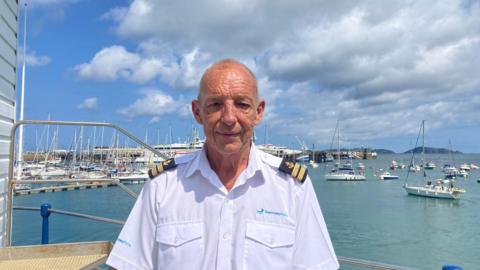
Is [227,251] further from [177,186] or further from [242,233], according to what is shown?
[177,186]

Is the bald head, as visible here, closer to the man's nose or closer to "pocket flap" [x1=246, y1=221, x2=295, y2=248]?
the man's nose

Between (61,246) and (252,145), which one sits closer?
(252,145)

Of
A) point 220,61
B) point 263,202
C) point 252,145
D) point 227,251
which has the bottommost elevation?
point 227,251

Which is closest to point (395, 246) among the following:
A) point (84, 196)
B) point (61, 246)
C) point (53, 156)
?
point (61, 246)

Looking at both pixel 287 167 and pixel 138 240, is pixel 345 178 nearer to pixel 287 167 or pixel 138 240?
pixel 287 167

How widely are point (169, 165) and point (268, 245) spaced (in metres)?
0.55

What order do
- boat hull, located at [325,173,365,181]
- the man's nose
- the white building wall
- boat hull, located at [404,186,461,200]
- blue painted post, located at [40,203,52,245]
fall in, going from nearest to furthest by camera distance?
the man's nose, blue painted post, located at [40,203,52,245], the white building wall, boat hull, located at [404,186,461,200], boat hull, located at [325,173,365,181]

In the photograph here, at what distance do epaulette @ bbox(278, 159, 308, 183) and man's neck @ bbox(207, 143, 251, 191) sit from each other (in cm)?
17

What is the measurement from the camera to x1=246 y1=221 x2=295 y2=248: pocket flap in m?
1.55

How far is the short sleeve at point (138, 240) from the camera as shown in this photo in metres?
1.54

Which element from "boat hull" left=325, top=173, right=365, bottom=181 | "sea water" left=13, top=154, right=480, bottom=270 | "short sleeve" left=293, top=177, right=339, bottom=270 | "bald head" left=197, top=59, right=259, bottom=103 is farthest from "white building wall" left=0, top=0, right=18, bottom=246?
"boat hull" left=325, top=173, right=365, bottom=181

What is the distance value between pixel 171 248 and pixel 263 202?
41cm

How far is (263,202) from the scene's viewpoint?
160cm

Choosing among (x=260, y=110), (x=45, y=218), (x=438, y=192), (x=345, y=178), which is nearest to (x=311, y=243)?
(x=260, y=110)
